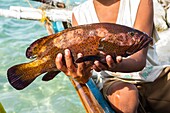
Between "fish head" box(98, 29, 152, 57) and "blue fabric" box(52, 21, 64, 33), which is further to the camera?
"blue fabric" box(52, 21, 64, 33)

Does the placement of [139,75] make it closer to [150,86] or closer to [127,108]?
[150,86]

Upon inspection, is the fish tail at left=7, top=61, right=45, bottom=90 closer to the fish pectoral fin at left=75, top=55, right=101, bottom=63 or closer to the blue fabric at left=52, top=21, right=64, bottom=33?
the fish pectoral fin at left=75, top=55, right=101, bottom=63

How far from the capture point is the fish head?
7.00 feet

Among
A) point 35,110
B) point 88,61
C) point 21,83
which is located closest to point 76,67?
point 88,61

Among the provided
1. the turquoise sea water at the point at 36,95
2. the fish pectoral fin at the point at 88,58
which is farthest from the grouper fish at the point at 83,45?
the turquoise sea water at the point at 36,95

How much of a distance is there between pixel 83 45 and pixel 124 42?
0.89 feet

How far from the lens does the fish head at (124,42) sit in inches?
84.0

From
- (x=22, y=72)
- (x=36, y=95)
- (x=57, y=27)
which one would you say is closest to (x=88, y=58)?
(x=22, y=72)

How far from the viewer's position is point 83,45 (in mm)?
2244

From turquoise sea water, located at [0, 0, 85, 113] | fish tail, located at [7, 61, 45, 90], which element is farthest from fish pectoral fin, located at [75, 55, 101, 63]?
turquoise sea water, located at [0, 0, 85, 113]

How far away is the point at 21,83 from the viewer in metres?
2.38

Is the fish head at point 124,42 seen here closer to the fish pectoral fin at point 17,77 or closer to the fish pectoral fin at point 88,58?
the fish pectoral fin at point 88,58

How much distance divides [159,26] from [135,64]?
4.60 meters

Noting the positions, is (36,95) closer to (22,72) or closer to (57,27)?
(57,27)
